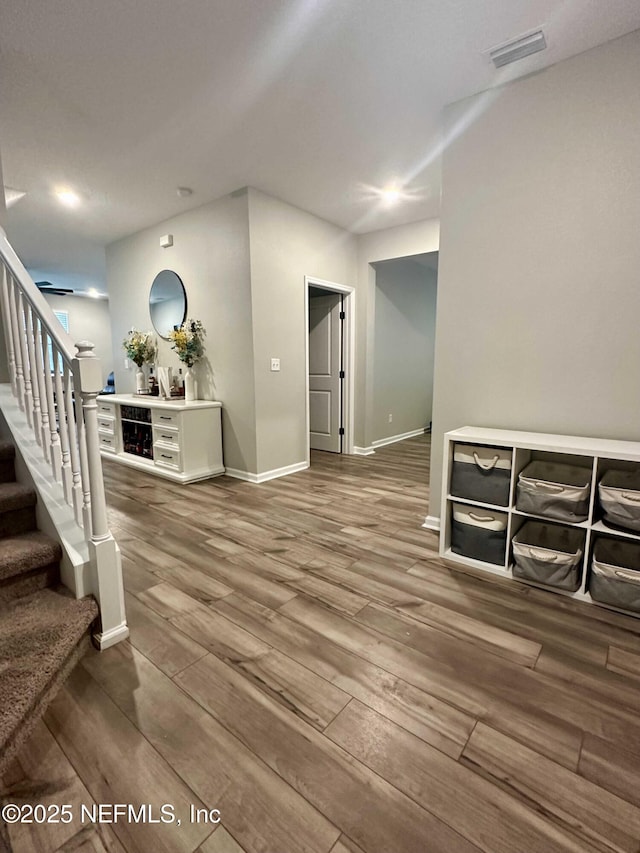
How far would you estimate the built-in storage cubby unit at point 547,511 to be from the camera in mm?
1868

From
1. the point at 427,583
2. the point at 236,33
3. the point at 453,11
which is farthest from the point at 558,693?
the point at 236,33

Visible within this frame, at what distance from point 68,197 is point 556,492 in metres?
4.63

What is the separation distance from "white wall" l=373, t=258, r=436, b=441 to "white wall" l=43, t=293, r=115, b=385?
19.3ft

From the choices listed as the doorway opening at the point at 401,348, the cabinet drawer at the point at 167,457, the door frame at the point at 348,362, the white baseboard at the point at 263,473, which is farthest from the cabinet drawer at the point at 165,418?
the doorway opening at the point at 401,348

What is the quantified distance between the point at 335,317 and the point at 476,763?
4.51 m

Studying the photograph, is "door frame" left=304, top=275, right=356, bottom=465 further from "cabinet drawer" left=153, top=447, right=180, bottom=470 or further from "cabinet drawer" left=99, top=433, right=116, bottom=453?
"cabinet drawer" left=99, top=433, right=116, bottom=453

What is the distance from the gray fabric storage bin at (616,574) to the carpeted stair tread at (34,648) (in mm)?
2210

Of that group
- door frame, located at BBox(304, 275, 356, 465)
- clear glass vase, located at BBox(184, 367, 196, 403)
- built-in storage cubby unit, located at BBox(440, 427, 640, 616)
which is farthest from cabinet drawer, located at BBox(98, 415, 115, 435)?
built-in storage cubby unit, located at BBox(440, 427, 640, 616)

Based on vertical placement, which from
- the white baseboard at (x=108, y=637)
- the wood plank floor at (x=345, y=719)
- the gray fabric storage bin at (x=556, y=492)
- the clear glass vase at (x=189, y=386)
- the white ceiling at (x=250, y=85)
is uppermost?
the white ceiling at (x=250, y=85)

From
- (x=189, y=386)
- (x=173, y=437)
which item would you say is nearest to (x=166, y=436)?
(x=173, y=437)

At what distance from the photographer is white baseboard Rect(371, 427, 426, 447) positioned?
18.1 ft

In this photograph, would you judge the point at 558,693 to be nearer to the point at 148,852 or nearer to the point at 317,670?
the point at 317,670

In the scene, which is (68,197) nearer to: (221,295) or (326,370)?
(221,295)

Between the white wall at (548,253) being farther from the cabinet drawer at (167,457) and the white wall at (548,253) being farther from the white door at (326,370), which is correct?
the cabinet drawer at (167,457)
